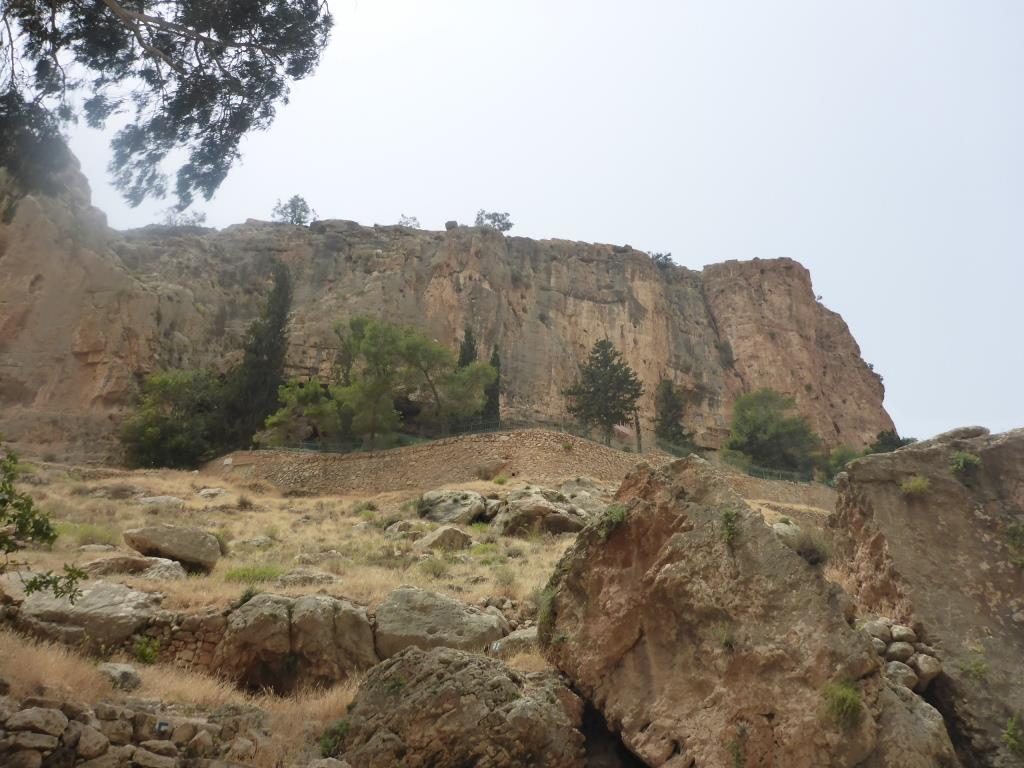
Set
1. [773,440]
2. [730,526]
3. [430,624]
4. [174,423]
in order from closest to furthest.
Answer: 1. [730,526]
2. [430,624]
3. [174,423]
4. [773,440]

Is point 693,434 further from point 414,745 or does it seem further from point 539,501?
point 414,745

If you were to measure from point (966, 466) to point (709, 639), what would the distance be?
336 cm

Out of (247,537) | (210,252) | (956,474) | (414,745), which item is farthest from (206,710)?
(210,252)

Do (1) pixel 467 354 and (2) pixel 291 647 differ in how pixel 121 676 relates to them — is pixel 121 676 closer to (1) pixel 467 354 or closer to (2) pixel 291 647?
(2) pixel 291 647

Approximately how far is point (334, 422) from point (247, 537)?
49.3ft

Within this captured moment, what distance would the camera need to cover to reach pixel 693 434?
45.6m

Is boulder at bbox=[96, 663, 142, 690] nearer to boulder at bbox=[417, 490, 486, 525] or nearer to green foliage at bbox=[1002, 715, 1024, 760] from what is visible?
green foliage at bbox=[1002, 715, 1024, 760]

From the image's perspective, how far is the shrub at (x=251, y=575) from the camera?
10585 mm

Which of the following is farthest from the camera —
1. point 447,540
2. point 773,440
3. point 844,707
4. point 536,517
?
point 773,440

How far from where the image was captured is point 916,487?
7.39 metres

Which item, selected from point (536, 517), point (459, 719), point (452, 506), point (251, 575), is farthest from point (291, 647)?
point (452, 506)

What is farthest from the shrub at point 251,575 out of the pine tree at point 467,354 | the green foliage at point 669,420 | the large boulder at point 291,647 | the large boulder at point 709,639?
the green foliage at point 669,420

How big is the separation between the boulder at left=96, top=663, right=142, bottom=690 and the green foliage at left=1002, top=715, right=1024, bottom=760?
6962 mm

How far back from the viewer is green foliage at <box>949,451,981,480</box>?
24.5 feet
